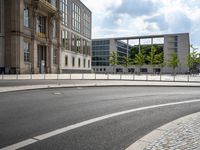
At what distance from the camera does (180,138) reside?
5262mm

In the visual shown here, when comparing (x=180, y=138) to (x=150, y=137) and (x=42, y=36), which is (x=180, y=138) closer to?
(x=150, y=137)

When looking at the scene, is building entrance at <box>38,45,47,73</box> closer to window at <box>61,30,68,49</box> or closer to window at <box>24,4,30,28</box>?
window at <box>24,4,30,28</box>

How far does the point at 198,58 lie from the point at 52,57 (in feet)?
124

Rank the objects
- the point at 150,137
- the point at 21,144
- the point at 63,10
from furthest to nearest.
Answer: the point at 63,10 < the point at 150,137 < the point at 21,144

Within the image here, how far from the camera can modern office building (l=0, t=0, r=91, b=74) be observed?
46.3m

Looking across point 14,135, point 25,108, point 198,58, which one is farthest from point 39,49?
point 14,135

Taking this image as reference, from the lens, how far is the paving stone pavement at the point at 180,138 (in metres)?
4.69

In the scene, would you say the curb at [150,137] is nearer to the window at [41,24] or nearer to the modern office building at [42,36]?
the modern office building at [42,36]

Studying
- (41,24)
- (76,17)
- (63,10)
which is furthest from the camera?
(76,17)

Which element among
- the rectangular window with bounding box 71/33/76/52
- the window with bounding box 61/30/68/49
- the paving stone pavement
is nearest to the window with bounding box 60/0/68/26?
the window with bounding box 61/30/68/49

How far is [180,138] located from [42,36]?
180 feet

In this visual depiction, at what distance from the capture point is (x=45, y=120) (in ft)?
23.4

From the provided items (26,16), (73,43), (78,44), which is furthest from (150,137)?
(78,44)

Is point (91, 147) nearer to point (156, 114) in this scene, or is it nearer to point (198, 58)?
point (156, 114)
